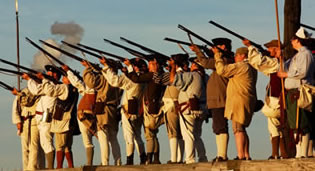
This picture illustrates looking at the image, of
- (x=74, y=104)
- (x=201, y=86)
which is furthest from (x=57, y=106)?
(x=201, y=86)

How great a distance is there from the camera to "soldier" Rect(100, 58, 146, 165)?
22.2m

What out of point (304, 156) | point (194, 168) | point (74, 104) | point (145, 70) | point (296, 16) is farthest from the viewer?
point (74, 104)

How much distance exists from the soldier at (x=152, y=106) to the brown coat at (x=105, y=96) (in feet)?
3.51

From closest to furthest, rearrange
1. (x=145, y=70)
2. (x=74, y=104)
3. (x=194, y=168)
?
(x=194, y=168) < (x=145, y=70) < (x=74, y=104)

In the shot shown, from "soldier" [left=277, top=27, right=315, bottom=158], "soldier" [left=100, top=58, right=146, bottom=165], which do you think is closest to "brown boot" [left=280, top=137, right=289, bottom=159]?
"soldier" [left=277, top=27, right=315, bottom=158]

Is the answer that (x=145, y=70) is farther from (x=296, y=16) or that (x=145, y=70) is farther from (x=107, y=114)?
(x=296, y=16)

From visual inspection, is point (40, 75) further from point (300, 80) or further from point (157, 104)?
point (300, 80)

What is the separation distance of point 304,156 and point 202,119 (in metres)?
4.00

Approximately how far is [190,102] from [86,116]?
3.43 metres

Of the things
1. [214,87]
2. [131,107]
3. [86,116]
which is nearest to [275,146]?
[214,87]

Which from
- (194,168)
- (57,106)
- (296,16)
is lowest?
(194,168)

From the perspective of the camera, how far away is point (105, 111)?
75.3 feet

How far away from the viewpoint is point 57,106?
77.5ft

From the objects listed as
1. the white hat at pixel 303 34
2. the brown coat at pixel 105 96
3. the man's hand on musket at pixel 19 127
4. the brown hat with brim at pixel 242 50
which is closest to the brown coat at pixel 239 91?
the brown hat with brim at pixel 242 50
